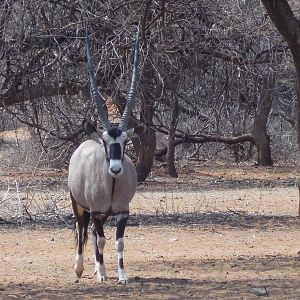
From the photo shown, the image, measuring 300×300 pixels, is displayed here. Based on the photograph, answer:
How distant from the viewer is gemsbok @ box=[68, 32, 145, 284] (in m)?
9.70

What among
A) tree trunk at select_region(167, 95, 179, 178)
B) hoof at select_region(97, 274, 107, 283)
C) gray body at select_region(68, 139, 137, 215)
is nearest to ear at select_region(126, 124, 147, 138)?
gray body at select_region(68, 139, 137, 215)

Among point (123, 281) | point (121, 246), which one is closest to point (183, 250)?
point (121, 246)

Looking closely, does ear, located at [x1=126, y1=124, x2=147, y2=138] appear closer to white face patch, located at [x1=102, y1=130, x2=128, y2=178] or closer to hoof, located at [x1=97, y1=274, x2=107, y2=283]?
white face patch, located at [x1=102, y1=130, x2=128, y2=178]

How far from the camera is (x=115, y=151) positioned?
31.4 feet

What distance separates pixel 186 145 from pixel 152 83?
12.0 m

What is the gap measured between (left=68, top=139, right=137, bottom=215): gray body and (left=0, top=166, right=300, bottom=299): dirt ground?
740mm

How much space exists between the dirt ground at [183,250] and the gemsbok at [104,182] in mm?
333

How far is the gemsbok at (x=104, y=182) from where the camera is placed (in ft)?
31.8

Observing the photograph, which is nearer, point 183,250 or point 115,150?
point 115,150

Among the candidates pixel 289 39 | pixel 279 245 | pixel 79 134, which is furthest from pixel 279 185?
pixel 289 39

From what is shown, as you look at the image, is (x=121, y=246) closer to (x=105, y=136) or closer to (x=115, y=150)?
(x=115, y=150)

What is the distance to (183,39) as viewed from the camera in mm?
15086

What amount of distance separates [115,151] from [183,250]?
325 centimetres

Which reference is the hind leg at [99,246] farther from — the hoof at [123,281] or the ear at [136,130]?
the ear at [136,130]
